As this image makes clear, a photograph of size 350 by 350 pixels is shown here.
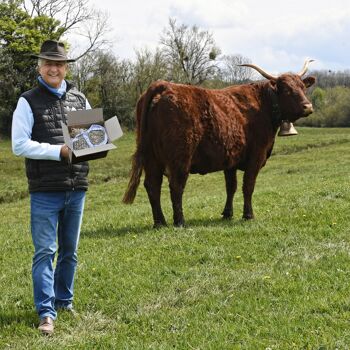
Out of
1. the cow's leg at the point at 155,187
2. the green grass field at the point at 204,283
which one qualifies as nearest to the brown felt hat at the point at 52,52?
the green grass field at the point at 204,283

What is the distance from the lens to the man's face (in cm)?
515

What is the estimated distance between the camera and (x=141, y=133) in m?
9.10

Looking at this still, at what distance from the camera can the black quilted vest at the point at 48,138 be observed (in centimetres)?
508

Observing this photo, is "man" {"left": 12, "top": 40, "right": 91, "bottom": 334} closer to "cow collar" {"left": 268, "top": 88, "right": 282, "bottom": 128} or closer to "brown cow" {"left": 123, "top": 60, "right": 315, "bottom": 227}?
"brown cow" {"left": 123, "top": 60, "right": 315, "bottom": 227}

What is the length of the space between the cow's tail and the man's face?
3.85 metres

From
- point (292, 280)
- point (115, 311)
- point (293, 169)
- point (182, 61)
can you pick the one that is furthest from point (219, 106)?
point (182, 61)

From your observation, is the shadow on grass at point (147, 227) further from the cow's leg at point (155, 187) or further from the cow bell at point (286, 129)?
the cow bell at point (286, 129)

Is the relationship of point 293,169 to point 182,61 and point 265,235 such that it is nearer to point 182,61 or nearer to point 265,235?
point 265,235

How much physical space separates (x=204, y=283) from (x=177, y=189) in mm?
3214

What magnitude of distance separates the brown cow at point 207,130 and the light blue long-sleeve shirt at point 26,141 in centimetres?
404

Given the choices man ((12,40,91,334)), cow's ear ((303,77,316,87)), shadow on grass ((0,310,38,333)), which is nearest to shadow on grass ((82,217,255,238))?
cow's ear ((303,77,316,87))

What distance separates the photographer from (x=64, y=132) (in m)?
4.90

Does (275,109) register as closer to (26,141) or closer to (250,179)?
(250,179)

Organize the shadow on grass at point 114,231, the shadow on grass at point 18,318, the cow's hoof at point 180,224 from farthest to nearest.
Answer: the cow's hoof at point 180,224, the shadow on grass at point 114,231, the shadow on grass at point 18,318
